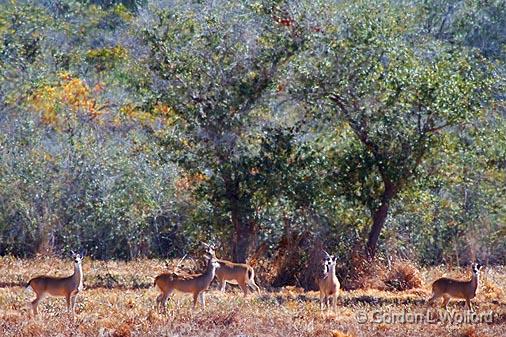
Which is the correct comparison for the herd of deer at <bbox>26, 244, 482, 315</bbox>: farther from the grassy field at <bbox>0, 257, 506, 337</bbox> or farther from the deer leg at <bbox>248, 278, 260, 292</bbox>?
the deer leg at <bbox>248, 278, 260, 292</bbox>

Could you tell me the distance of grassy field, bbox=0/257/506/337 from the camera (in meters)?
16.0

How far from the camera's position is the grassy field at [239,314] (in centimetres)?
1595

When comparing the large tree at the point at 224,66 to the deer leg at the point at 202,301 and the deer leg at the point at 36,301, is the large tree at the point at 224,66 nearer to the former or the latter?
the deer leg at the point at 202,301

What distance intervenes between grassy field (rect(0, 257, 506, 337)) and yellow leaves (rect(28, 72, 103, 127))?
12.4 meters

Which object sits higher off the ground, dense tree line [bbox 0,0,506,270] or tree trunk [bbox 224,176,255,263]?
dense tree line [bbox 0,0,506,270]

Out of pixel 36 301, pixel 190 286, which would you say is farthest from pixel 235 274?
pixel 36 301

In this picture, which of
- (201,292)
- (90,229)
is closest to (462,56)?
(201,292)

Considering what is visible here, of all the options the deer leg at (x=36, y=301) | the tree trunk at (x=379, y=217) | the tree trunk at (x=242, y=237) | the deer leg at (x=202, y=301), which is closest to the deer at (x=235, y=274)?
the deer leg at (x=202, y=301)

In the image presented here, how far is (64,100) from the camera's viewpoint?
38750 millimetres

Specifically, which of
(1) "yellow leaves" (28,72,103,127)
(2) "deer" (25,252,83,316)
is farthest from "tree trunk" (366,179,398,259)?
(1) "yellow leaves" (28,72,103,127)

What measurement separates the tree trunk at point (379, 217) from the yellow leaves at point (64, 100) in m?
12.8

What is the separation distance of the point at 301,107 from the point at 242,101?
1305 millimetres

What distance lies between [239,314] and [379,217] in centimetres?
782

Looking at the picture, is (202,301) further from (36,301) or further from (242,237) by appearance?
(242,237)
